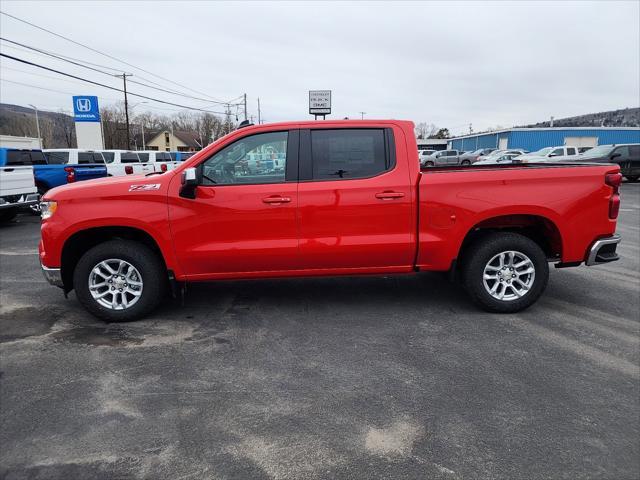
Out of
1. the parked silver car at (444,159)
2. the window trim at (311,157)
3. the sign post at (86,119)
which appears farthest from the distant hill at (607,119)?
the window trim at (311,157)

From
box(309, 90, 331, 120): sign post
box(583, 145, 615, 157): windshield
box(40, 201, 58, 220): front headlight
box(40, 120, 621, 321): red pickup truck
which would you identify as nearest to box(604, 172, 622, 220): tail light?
box(40, 120, 621, 321): red pickup truck

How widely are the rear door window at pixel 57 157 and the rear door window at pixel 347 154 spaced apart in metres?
15.1

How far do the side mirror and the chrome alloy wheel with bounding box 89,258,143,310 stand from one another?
36.6 inches

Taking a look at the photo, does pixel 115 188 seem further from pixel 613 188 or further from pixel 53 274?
pixel 613 188

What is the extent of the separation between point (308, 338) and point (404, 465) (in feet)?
5.94

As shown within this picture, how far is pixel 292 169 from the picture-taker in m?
4.51

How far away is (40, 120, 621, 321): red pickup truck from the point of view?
441 centimetres

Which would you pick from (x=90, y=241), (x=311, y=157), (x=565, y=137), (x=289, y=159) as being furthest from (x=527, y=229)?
(x=565, y=137)

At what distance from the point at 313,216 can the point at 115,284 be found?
6.93 ft

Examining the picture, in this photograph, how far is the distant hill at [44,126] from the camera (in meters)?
76.3

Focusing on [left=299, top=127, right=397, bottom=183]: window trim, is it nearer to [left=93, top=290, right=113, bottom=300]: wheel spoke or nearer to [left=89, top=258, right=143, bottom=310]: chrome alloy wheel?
[left=89, top=258, right=143, bottom=310]: chrome alloy wheel

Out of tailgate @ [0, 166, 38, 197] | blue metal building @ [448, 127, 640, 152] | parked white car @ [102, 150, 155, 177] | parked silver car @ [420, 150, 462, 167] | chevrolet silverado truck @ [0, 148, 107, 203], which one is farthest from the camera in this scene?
blue metal building @ [448, 127, 640, 152]

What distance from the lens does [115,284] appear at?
179 inches

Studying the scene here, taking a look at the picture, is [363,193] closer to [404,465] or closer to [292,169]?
[292,169]
